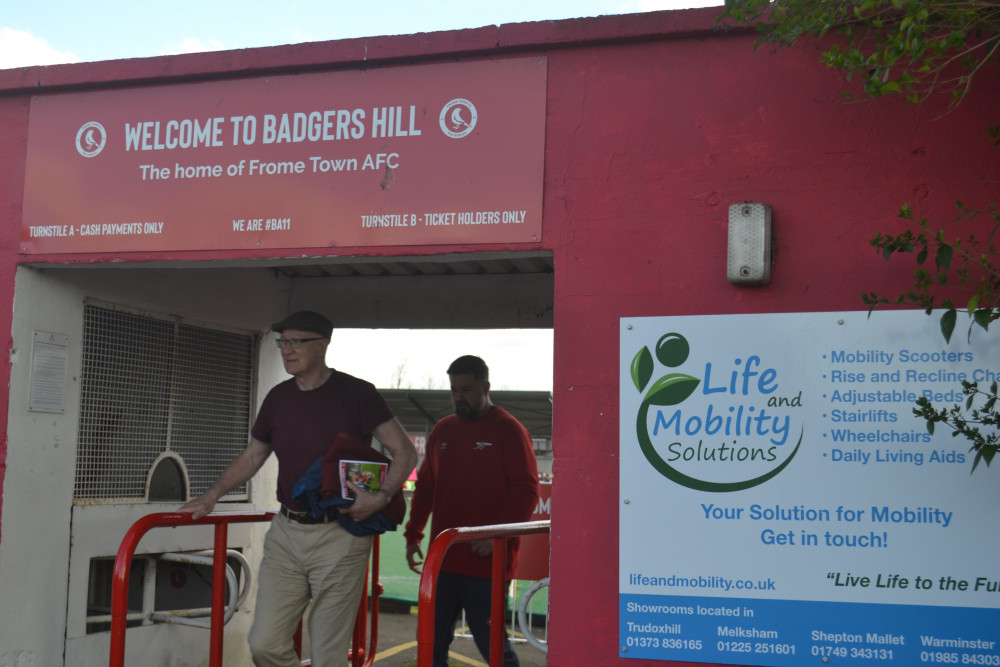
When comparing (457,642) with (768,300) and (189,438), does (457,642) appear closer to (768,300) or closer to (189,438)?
(189,438)

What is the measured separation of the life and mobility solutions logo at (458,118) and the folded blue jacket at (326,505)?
5.27 feet

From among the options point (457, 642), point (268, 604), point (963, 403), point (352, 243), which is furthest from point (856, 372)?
point (457, 642)

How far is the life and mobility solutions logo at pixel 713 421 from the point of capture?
12.5 ft

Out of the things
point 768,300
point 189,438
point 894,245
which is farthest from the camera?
point 189,438

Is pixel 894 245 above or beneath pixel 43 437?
above

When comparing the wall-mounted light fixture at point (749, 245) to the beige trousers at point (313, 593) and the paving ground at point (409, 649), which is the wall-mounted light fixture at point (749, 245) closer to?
the beige trousers at point (313, 593)

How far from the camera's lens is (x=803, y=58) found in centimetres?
394

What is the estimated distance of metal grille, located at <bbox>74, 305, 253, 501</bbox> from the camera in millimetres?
5297

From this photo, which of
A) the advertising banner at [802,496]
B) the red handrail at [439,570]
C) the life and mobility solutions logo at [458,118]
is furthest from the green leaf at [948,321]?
the life and mobility solutions logo at [458,118]

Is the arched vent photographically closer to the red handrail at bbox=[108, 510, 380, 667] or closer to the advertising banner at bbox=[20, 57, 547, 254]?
the red handrail at bbox=[108, 510, 380, 667]

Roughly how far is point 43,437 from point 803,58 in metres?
3.95

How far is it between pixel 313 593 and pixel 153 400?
6.05 ft

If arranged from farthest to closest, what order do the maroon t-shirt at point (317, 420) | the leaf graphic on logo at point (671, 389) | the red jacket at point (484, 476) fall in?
the red jacket at point (484, 476) < the maroon t-shirt at point (317, 420) < the leaf graphic on logo at point (671, 389)

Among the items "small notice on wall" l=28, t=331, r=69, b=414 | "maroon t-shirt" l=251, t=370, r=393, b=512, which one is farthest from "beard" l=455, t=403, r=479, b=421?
"small notice on wall" l=28, t=331, r=69, b=414
